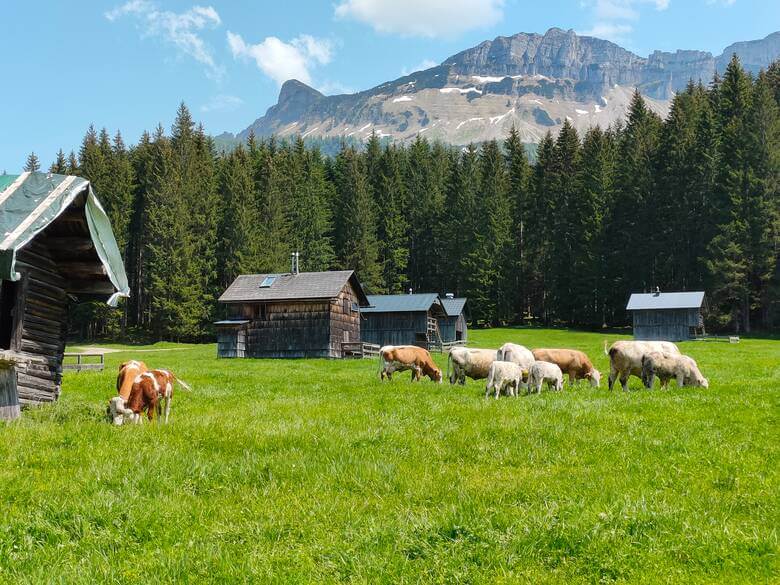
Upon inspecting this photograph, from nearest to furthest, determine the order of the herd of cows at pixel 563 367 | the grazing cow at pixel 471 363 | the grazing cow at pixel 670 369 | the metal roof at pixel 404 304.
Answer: the herd of cows at pixel 563 367 → the grazing cow at pixel 670 369 → the grazing cow at pixel 471 363 → the metal roof at pixel 404 304

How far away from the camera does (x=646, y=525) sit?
6.73 metres

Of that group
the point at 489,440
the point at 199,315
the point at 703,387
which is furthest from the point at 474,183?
the point at 489,440

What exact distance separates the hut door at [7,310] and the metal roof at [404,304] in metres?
44.7

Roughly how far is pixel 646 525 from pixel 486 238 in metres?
80.5

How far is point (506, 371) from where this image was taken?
17.3 meters

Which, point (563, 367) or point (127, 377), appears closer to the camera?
point (127, 377)

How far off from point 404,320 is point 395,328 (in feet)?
3.72

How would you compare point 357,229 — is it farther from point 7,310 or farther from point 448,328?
point 7,310

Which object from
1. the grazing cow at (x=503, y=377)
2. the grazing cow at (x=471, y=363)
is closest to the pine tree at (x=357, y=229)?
the grazing cow at (x=471, y=363)

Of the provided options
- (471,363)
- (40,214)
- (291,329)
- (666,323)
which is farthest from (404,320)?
(40,214)

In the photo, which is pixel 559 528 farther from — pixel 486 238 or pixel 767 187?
pixel 486 238

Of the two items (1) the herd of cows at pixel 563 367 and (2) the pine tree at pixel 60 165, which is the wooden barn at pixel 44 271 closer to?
(1) the herd of cows at pixel 563 367

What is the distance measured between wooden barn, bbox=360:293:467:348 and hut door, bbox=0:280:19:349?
45.0 metres

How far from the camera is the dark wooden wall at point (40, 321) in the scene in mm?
14875
